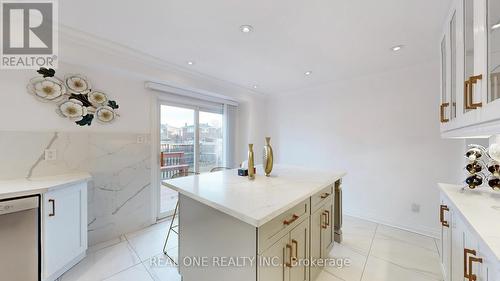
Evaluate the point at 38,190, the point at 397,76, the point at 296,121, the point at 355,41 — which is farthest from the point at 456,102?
the point at 38,190

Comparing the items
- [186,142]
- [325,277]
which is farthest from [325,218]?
[186,142]

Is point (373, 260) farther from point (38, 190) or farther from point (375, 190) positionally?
point (38, 190)

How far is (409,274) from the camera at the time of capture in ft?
5.86

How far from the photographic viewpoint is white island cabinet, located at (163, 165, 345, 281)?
1062 millimetres

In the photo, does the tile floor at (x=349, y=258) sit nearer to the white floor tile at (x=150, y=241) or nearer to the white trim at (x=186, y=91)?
the white floor tile at (x=150, y=241)

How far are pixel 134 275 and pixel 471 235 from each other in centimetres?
255

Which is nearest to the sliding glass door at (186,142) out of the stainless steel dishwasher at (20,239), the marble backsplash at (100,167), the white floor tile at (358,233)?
the marble backsplash at (100,167)

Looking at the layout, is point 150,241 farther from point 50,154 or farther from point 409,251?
point 409,251

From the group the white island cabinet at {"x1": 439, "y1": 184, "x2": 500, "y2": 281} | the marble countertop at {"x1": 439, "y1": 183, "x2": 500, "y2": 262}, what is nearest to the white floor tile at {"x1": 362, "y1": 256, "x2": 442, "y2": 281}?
the white island cabinet at {"x1": 439, "y1": 184, "x2": 500, "y2": 281}

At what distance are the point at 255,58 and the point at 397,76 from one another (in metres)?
2.11

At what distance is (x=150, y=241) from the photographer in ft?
7.82

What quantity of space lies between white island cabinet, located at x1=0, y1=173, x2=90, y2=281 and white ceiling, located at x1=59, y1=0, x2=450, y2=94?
4.92ft

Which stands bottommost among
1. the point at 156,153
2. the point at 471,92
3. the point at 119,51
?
the point at 156,153

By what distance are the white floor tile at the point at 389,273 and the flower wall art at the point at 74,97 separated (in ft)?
11.2
